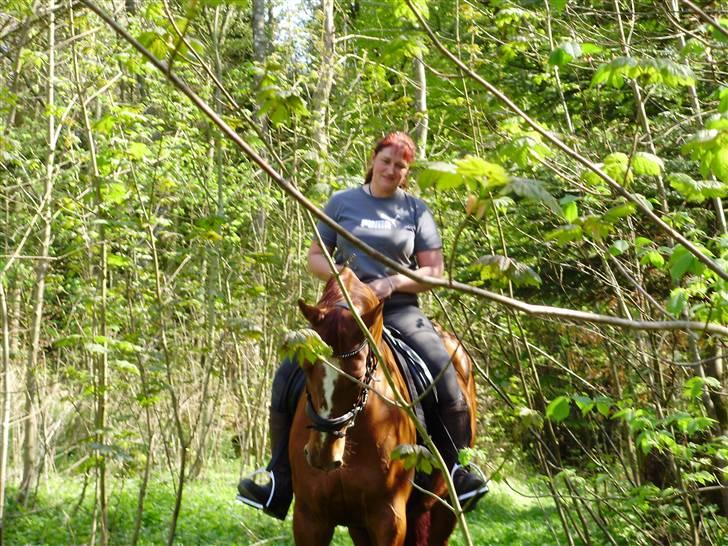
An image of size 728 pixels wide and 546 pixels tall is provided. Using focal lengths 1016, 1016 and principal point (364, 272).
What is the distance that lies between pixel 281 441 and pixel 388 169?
1.87 metres

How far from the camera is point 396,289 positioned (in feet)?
20.5

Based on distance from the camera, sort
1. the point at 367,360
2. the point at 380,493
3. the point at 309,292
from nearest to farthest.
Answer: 1. the point at 367,360
2. the point at 380,493
3. the point at 309,292

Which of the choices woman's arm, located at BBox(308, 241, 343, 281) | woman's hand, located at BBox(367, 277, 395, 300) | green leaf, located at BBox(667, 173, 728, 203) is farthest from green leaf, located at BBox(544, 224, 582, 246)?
woman's arm, located at BBox(308, 241, 343, 281)

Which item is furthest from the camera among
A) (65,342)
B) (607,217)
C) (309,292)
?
(309,292)

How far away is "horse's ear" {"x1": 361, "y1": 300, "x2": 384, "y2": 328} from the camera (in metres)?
5.52

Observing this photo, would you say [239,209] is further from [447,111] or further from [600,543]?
[600,543]

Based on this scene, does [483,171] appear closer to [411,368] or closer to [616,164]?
[616,164]

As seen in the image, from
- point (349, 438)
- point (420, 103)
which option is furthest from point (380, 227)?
point (420, 103)

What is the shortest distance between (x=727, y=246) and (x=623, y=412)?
3.66 feet

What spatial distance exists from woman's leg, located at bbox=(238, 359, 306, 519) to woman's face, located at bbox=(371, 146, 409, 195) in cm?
130

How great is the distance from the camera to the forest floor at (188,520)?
1061cm

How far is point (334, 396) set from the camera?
5.42 m

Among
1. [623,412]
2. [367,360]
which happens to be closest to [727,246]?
[623,412]

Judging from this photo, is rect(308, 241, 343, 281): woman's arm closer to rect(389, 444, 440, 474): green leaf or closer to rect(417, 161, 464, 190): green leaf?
rect(389, 444, 440, 474): green leaf
